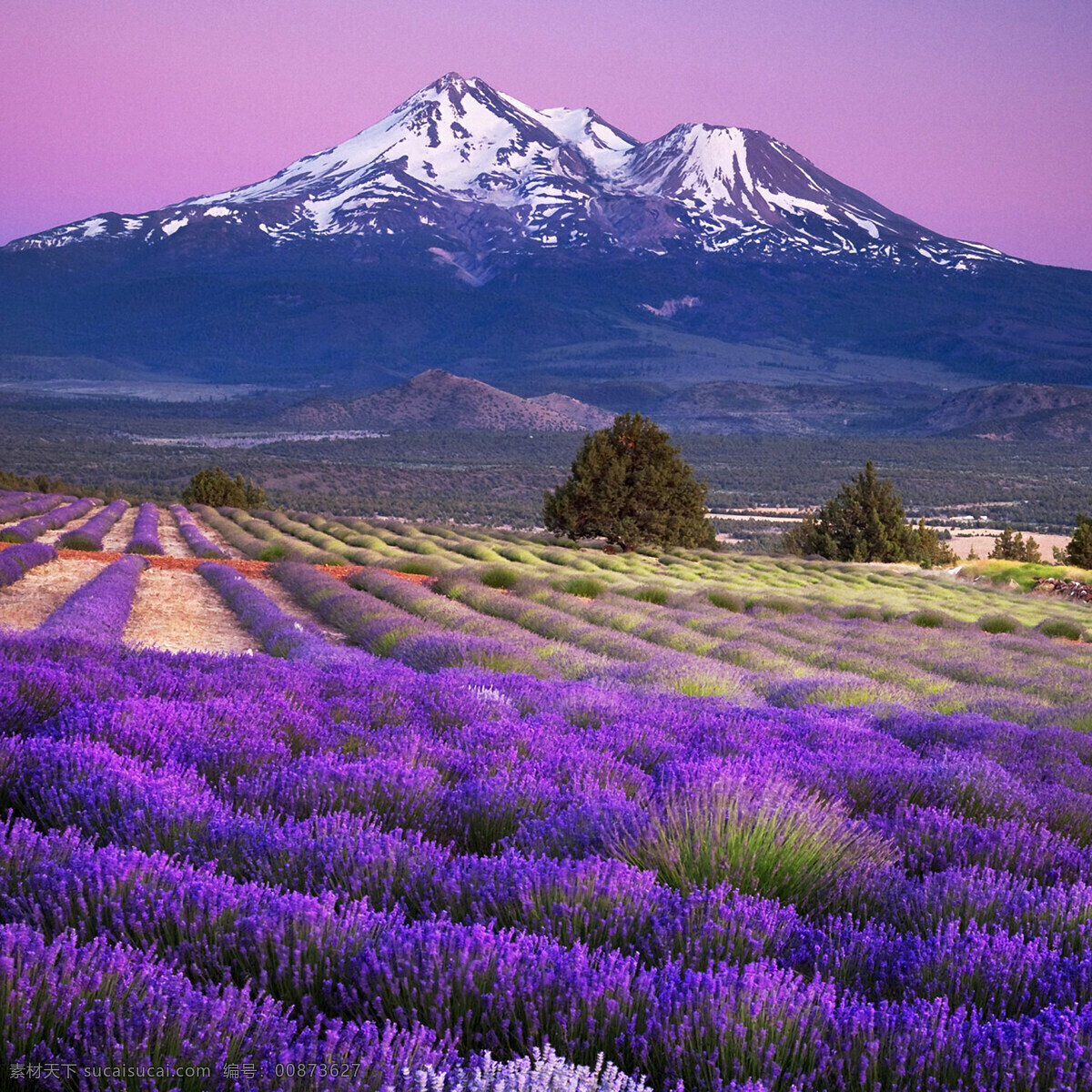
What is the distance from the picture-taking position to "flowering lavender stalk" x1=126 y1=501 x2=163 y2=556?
938 inches

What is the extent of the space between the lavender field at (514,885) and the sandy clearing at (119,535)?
20213 mm

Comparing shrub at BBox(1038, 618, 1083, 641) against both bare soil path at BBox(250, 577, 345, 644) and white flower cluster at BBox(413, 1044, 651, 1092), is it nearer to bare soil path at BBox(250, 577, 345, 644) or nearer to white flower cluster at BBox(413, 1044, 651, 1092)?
bare soil path at BBox(250, 577, 345, 644)

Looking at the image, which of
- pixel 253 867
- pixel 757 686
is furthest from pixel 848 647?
pixel 253 867

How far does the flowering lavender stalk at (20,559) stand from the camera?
629 inches

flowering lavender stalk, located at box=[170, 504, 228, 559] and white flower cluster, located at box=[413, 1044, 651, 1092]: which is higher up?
white flower cluster, located at box=[413, 1044, 651, 1092]

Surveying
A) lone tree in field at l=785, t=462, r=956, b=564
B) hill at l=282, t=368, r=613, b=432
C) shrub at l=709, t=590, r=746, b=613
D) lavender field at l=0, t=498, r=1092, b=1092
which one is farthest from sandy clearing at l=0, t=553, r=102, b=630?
hill at l=282, t=368, r=613, b=432

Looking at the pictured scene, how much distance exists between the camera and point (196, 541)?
27.5m

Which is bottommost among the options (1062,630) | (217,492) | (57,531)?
(1062,630)

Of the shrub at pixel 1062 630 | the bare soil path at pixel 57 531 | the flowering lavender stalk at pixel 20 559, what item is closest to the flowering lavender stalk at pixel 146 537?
the bare soil path at pixel 57 531

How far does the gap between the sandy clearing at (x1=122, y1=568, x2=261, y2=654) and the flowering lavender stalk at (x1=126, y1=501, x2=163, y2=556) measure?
16.0 ft

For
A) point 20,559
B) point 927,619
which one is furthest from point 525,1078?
point 927,619

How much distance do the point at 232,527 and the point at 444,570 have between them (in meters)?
14.7

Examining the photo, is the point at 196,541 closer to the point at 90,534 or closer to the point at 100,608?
the point at 90,534

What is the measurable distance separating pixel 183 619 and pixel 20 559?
4812 millimetres
